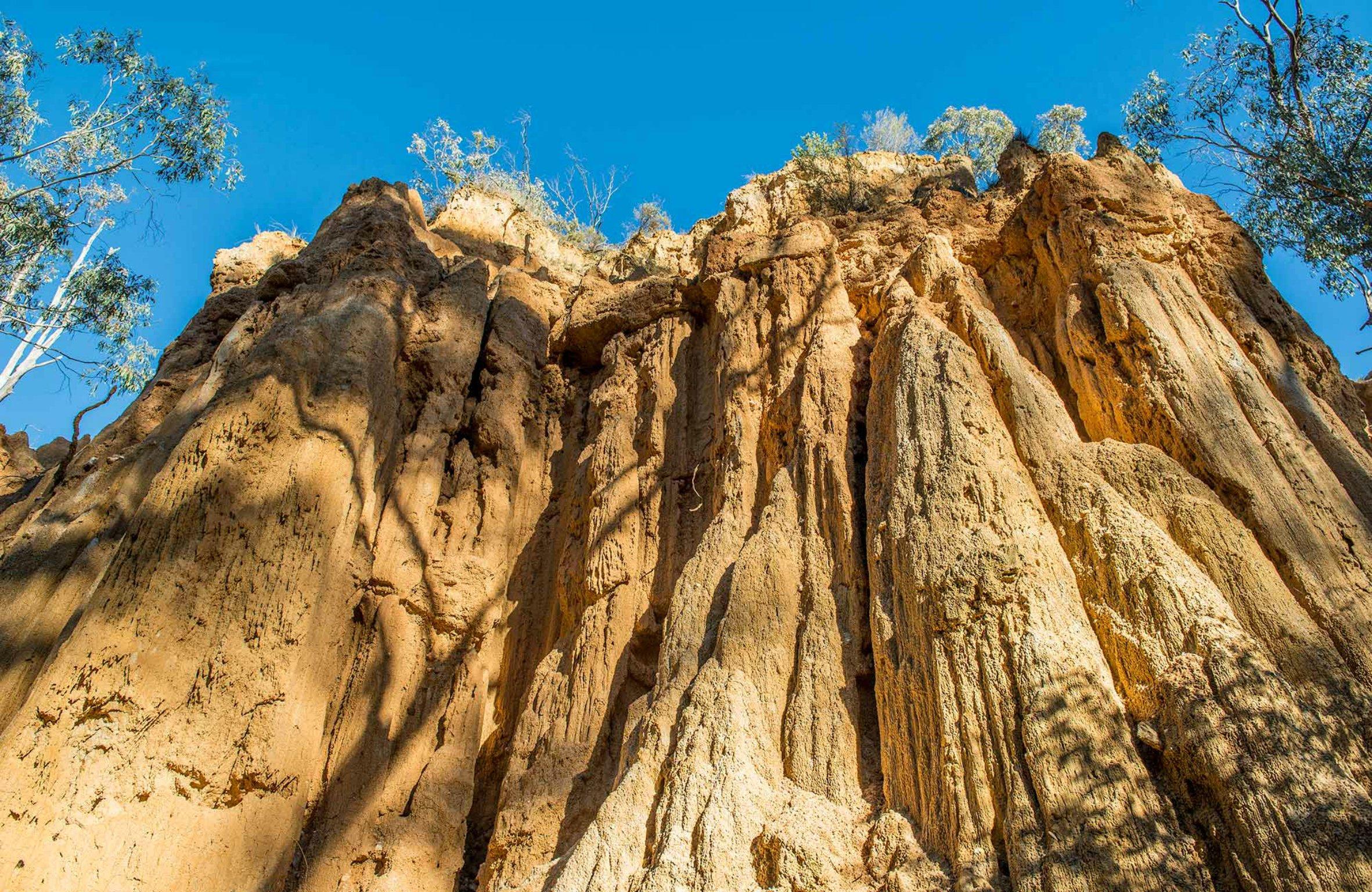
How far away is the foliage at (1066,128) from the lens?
907 inches

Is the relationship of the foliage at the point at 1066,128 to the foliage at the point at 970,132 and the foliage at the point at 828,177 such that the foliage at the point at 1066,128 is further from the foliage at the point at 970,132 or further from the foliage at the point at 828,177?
the foliage at the point at 828,177

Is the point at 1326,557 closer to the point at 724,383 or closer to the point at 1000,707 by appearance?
the point at 1000,707

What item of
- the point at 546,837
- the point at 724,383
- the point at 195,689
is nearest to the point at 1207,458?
the point at 724,383

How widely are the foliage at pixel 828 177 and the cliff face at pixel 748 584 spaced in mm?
1480

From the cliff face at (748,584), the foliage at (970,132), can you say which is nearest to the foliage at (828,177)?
the cliff face at (748,584)

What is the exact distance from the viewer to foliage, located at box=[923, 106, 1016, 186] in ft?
72.7

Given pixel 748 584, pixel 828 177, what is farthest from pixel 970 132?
pixel 748 584

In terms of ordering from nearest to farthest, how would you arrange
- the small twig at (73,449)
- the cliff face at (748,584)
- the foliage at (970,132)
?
the cliff face at (748,584), the small twig at (73,449), the foliage at (970,132)

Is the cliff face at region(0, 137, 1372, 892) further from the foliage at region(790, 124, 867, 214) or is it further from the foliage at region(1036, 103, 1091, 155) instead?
the foliage at region(1036, 103, 1091, 155)

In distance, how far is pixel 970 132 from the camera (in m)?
24.2

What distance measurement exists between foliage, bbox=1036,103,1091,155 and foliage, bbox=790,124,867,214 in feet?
32.7

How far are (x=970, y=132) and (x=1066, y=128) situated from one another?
280 cm

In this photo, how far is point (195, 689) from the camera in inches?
294

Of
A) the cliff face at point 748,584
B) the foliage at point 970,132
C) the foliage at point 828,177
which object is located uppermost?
the foliage at point 970,132
